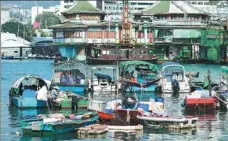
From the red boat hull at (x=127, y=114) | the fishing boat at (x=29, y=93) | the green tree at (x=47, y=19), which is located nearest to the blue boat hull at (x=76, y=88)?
the fishing boat at (x=29, y=93)

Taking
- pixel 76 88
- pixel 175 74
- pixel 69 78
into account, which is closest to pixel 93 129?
pixel 76 88

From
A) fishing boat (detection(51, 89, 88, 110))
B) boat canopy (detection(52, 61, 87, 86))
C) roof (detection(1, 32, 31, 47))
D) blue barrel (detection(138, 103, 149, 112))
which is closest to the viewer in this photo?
blue barrel (detection(138, 103, 149, 112))

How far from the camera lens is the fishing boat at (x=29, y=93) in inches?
1432

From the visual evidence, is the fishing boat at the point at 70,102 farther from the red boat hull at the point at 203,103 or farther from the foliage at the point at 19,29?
the foliage at the point at 19,29

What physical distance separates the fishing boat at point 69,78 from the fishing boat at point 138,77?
2.46 metres

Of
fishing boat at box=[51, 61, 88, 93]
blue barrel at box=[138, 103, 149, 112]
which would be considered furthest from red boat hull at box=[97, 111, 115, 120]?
fishing boat at box=[51, 61, 88, 93]

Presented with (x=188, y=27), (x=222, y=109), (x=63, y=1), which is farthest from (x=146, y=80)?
(x=63, y=1)

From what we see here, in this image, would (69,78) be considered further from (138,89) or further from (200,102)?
(200,102)

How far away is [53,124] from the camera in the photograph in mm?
28125

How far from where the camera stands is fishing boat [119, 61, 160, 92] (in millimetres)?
44094

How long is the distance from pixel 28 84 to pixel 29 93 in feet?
6.47

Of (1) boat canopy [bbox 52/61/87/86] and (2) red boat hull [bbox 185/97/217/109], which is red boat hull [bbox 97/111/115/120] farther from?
(1) boat canopy [bbox 52/61/87/86]

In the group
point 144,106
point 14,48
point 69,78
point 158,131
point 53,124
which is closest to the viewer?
point 53,124

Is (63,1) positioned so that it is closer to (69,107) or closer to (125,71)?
(125,71)
